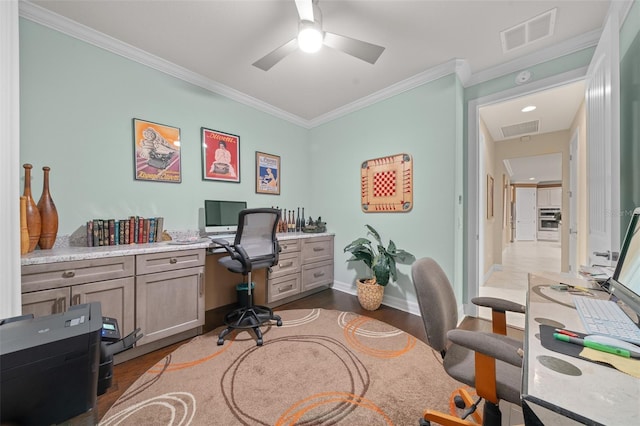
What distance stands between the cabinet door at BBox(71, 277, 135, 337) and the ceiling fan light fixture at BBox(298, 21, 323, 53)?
2130 mm

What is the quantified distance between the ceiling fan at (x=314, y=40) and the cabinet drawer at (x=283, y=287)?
88.2 inches

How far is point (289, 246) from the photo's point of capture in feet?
9.70

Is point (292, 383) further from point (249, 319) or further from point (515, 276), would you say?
point (515, 276)

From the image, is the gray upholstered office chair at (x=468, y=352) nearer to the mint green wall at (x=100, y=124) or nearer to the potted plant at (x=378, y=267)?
the potted plant at (x=378, y=267)

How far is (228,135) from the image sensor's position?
3.01 meters

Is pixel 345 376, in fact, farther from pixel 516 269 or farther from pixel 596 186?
pixel 516 269

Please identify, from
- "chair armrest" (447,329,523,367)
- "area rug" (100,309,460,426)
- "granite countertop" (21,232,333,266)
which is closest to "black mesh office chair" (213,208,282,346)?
"area rug" (100,309,460,426)

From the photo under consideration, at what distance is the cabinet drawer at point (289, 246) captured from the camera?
2.88 m

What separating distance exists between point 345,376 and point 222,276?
165 centimetres

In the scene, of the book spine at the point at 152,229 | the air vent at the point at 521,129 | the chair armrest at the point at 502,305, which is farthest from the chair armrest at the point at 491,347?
the air vent at the point at 521,129

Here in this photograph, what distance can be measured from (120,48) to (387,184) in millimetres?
3008

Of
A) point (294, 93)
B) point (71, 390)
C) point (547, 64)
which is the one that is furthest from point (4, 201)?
point (547, 64)

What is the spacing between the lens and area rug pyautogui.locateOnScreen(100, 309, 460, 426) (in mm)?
1353

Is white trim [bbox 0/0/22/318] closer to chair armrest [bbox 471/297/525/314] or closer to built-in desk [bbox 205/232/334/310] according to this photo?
built-in desk [bbox 205/232/334/310]
